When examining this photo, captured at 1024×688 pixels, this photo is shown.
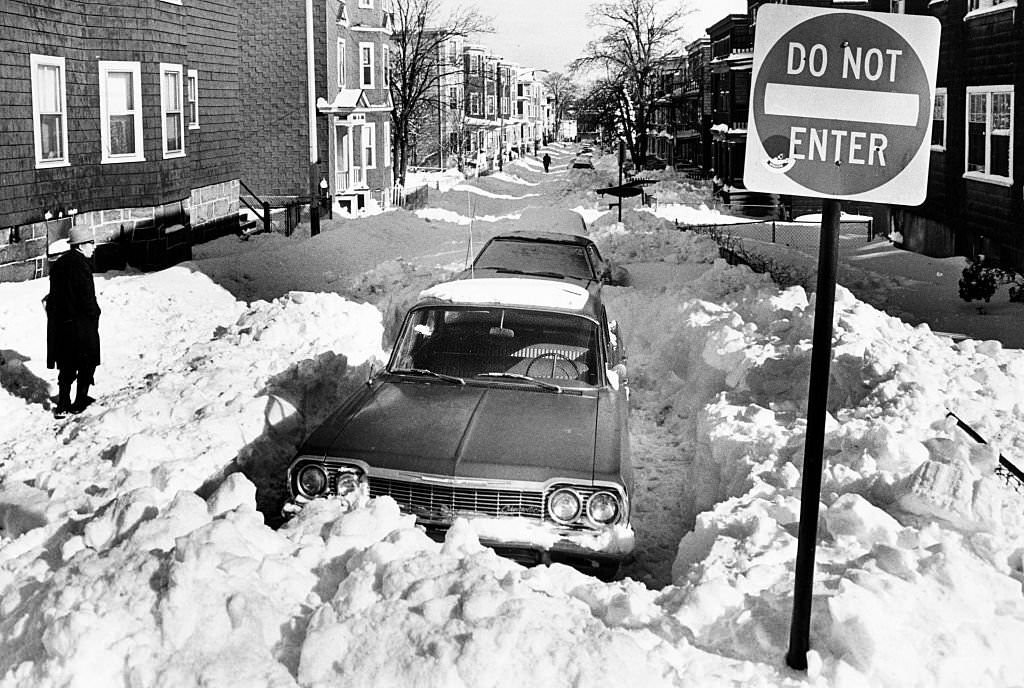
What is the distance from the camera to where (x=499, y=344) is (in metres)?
7.86

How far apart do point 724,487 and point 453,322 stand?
2231mm

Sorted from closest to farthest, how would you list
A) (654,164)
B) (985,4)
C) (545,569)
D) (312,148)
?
(545,569) < (985,4) < (312,148) < (654,164)

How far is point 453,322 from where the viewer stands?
805cm

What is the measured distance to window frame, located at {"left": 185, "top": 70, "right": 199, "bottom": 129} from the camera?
22.4 m

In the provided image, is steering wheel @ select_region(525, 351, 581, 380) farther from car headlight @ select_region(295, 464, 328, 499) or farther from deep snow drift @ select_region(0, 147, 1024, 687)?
car headlight @ select_region(295, 464, 328, 499)

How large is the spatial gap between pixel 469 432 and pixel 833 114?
9.92 feet

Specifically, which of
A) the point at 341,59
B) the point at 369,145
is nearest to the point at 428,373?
the point at 341,59

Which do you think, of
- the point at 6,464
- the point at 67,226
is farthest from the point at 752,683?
the point at 67,226

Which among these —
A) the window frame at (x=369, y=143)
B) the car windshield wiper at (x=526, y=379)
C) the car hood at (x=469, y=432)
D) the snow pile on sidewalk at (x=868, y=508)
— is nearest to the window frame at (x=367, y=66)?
the window frame at (x=369, y=143)

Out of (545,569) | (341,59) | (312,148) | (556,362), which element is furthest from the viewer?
(341,59)

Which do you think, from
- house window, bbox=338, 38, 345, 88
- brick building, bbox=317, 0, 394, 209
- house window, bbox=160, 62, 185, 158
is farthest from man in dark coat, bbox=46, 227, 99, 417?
house window, bbox=338, 38, 345, 88

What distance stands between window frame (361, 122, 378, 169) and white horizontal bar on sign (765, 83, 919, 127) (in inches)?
1576

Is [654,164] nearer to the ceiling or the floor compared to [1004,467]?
nearer to the ceiling

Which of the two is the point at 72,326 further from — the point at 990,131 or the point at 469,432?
the point at 990,131
